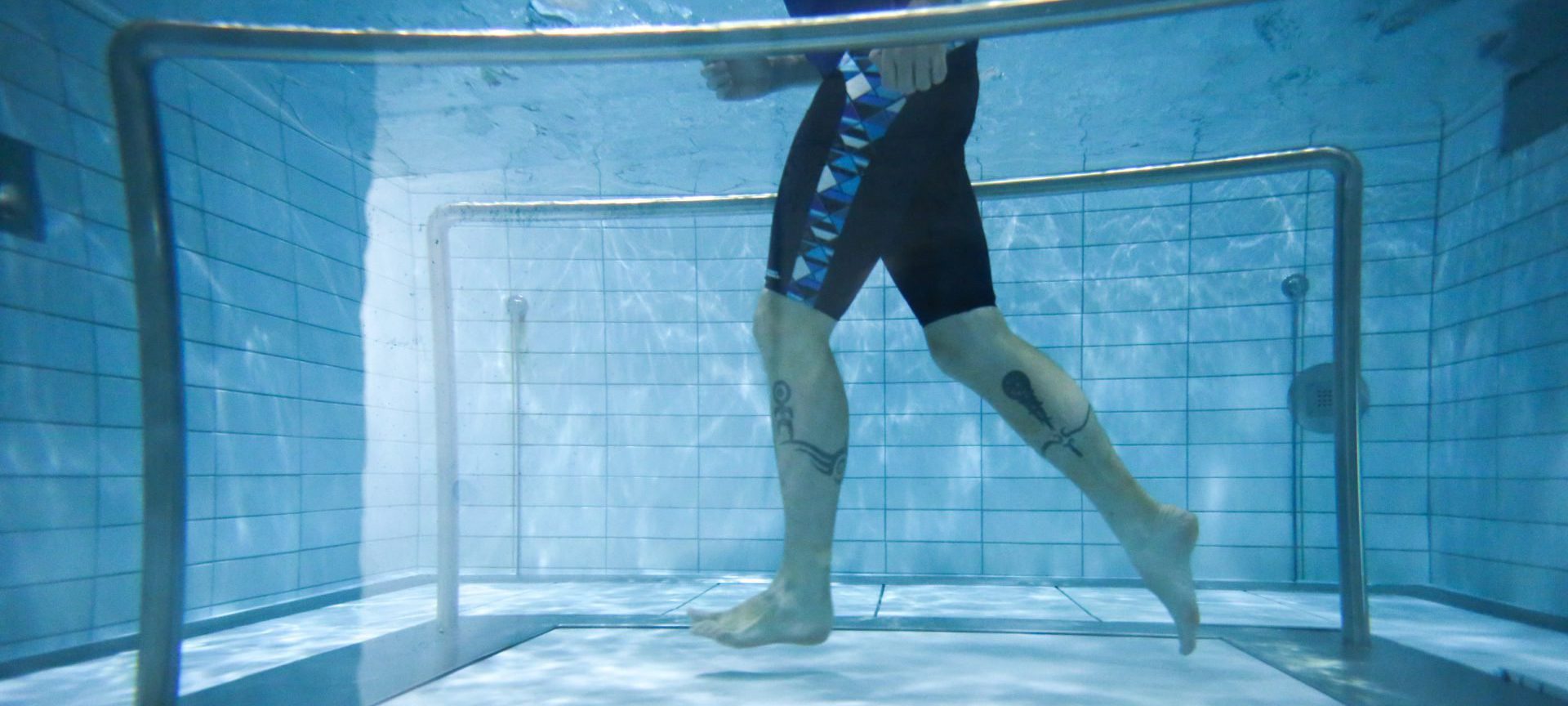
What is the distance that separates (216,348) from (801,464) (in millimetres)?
2425

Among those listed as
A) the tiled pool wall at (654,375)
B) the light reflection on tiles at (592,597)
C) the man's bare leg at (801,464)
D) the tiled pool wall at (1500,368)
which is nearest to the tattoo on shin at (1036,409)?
the man's bare leg at (801,464)

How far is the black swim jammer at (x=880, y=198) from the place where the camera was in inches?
50.1

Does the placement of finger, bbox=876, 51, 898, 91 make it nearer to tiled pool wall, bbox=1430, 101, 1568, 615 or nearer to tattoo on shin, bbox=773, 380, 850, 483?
tattoo on shin, bbox=773, 380, 850, 483

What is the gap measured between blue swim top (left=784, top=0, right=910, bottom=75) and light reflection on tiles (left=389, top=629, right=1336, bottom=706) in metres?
1.00

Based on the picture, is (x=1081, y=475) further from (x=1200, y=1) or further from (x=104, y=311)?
(x=104, y=311)

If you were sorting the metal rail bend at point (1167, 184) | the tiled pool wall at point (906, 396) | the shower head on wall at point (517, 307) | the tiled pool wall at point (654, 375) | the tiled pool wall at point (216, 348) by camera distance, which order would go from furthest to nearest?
the tiled pool wall at point (906, 396), the shower head on wall at point (517, 307), the tiled pool wall at point (654, 375), the tiled pool wall at point (216, 348), the metal rail bend at point (1167, 184)

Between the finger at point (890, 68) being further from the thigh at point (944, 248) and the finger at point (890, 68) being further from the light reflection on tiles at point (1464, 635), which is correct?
the light reflection on tiles at point (1464, 635)

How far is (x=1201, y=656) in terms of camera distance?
4.69 ft

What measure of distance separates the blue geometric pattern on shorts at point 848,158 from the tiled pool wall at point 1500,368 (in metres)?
2.96

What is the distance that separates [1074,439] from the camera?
128cm

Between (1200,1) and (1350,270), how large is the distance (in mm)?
993

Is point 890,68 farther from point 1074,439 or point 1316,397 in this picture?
point 1316,397

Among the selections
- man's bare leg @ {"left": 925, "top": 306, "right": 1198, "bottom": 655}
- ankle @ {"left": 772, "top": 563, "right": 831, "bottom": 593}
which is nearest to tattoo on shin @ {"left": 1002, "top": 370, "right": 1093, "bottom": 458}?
man's bare leg @ {"left": 925, "top": 306, "right": 1198, "bottom": 655}

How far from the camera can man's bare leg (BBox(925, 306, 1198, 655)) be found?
1.25 metres
